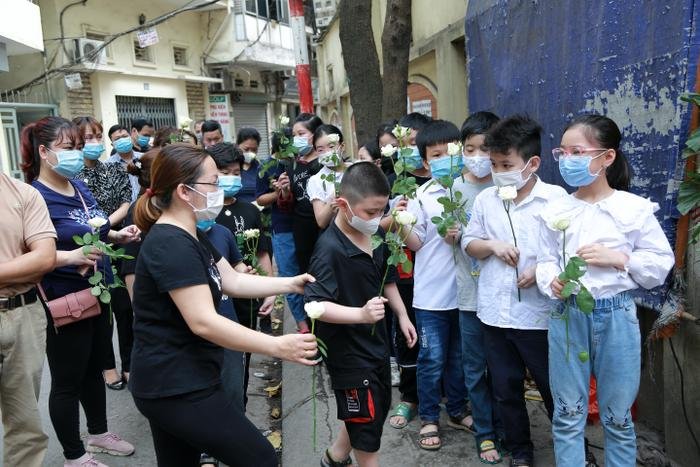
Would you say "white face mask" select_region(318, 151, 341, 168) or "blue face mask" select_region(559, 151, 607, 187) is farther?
"white face mask" select_region(318, 151, 341, 168)

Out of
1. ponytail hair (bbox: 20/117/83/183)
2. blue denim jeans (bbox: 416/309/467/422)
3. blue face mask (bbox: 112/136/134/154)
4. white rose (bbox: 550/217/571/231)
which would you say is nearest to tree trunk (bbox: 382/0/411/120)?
blue face mask (bbox: 112/136/134/154)

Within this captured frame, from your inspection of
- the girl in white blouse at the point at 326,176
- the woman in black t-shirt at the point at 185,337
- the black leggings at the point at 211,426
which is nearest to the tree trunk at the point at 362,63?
the girl in white blouse at the point at 326,176

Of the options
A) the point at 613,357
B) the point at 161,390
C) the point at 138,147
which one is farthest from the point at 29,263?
the point at 138,147

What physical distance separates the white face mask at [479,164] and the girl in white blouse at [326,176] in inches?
40.0

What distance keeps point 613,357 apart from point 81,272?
2786mm

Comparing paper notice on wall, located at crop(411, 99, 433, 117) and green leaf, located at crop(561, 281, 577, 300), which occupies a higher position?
paper notice on wall, located at crop(411, 99, 433, 117)

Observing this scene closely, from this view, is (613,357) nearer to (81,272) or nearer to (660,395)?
(660,395)

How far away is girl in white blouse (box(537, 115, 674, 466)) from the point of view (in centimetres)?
261

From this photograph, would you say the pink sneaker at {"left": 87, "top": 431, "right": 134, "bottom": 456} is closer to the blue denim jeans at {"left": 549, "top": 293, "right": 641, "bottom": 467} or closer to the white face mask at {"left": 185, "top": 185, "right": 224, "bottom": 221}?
the white face mask at {"left": 185, "top": 185, "right": 224, "bottom": 221}

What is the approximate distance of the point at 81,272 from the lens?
3350 millimetres

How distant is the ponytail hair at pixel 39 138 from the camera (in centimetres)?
348

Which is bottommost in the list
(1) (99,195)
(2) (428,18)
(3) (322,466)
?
(3) (322,466)

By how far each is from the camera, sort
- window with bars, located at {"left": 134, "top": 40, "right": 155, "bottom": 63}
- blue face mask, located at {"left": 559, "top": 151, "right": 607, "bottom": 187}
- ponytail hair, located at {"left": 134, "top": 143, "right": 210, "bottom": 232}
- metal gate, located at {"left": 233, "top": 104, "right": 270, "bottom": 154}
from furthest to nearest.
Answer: metal gate, located at {"left": 233, "top": 104, "right": 270, "bottom": 154} < window with bars, located at {"left": 134, "top": 40, "right": 155, "bottom": 63} < blue face mask, located at {"left": 559, "top": 151, "right": 607, "bottom": 187} < ponytail hair, located at {"left": 134, "top": 143, "right": 210, "bottom": 232}

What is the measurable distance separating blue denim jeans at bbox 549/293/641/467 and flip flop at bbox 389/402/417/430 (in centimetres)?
129
